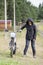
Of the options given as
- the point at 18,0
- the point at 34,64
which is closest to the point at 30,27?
the point at 34,64

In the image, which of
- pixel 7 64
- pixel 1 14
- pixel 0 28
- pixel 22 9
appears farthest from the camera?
pixel 22 9

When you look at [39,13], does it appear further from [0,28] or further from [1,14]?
[0,28]

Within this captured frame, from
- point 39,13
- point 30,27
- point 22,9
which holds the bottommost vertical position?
point 39,13

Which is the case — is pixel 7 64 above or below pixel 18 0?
above

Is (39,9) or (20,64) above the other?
(20,64)

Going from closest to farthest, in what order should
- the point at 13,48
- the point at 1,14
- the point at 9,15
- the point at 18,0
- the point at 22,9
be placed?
1. the point at 13,48
2. the point at 1,14
3. the point at 9,15
4. the point at 18,0
5. the point at 22,9

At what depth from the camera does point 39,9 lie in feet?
516

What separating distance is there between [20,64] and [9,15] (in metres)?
55.3

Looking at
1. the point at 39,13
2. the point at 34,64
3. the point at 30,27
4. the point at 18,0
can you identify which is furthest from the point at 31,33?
the point at 39,13

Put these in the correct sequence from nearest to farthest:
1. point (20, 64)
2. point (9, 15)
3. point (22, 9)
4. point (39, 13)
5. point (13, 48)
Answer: point (20, 64) < point (13, 48) < point (9, 15) < point (22, 9) < point (39, 13)

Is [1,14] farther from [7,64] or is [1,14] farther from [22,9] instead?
[7,64]

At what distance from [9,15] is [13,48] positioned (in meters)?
52.8

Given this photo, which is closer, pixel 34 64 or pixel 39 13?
pixel 34 64

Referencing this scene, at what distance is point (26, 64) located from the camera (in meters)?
9.20
